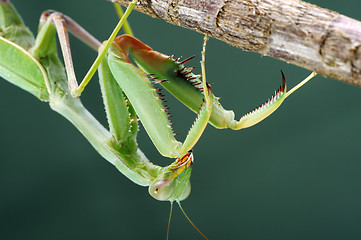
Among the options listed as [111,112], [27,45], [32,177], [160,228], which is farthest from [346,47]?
[32,177]

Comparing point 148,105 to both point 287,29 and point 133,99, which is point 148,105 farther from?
point 287,29

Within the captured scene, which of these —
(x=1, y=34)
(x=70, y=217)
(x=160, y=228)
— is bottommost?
(x=70, y=217)

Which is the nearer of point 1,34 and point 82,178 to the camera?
point 1,34

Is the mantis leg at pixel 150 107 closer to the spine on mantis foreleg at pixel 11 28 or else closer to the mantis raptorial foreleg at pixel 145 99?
the mantis raptorial foreleg at pixel 145 99

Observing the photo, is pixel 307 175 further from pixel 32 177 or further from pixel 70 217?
pixel 32 177

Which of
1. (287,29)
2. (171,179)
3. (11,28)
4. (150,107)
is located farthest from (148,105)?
(11,28)

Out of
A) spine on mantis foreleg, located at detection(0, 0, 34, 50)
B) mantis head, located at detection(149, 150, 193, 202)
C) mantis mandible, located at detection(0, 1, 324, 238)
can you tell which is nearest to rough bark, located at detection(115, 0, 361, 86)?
mantis mandible, located at detection(0, 1, 324, 238)

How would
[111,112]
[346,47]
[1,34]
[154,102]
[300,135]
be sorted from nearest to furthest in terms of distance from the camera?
1. [346,47]
2. [154,102]
3. [111,112]
4. [1,34]
5. [300,135]
